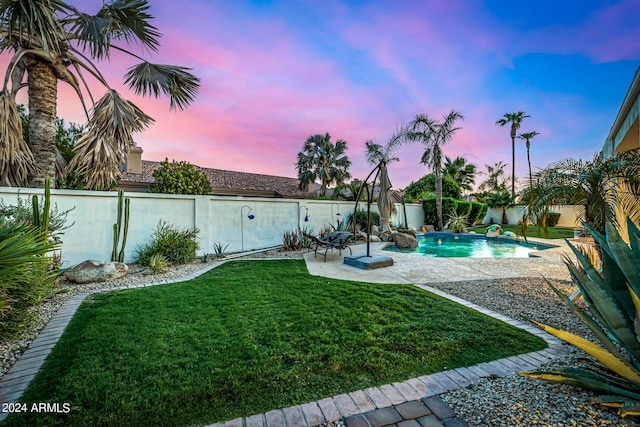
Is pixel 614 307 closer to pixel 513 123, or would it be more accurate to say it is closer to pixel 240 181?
pixel 240 181

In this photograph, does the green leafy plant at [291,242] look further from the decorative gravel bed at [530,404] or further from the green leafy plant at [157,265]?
the decorative gravel bed at [530,404]

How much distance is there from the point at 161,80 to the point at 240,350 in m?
9.38

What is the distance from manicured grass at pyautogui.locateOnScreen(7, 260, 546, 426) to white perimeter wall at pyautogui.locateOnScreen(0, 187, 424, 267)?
298 centimetres

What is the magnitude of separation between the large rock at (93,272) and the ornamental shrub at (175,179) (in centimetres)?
486

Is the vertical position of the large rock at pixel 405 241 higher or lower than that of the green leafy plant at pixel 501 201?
→ lower

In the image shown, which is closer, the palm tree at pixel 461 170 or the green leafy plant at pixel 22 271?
the green leafy plant at pixel 22 271

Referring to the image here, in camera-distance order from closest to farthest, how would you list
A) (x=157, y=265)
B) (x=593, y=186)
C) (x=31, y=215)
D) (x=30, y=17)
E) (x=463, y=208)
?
(x=593, y=186), (x=30, y=17), (x=31, y=215), (x=157, y=265), (x=463, y=208)

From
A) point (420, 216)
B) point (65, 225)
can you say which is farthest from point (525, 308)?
point (420, 216)

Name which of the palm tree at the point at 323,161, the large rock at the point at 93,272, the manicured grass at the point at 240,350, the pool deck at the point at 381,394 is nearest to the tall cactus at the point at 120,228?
the large rock at the point at 93,272

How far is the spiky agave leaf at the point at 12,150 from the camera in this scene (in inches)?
243

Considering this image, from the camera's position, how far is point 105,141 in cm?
734

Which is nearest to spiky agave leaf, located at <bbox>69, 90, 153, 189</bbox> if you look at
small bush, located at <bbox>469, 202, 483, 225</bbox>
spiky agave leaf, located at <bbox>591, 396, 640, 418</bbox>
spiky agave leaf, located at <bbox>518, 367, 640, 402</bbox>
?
spiky agave leaf, located at <bbox>518, 367, 640, 402</bbox>

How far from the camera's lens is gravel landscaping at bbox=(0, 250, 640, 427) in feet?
5.93

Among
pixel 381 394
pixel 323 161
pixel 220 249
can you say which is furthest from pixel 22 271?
pixel 323 161
